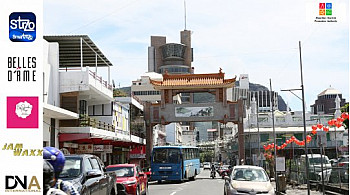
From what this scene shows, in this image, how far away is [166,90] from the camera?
2231 inches

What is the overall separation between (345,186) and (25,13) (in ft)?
55.4

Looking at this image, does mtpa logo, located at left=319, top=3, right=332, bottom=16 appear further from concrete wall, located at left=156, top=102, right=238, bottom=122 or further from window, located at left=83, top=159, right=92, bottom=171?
concrete wall, located at left=156, top=102, right=238, bottom=122

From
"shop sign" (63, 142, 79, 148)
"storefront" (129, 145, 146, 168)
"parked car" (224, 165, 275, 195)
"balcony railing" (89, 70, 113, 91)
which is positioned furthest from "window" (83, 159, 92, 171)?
"storefront" (129, 145, 146, 168)

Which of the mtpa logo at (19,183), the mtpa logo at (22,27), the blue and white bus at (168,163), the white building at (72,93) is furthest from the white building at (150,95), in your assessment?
the mtpa logo at (19,183)

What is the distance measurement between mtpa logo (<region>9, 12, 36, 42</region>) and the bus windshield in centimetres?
3260

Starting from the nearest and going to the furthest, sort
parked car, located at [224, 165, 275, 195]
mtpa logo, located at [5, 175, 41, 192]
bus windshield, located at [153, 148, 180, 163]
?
mtpa logo, located at [5, 175, 41, 192], parked car, located at [224, 165, 275, 195], bus windshield, located at [153, 148, 180, 163]

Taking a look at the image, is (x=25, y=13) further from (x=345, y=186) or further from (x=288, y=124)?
(x=288, y=124)

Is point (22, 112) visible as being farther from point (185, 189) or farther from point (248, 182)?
point (185, 189)

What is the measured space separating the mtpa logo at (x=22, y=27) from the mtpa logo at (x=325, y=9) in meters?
9.65

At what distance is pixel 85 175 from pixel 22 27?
5290 mm

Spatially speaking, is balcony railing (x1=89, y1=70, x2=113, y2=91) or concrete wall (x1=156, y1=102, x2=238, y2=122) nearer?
balcony railing (x1=89, y1=70, x2=113, y2=91)

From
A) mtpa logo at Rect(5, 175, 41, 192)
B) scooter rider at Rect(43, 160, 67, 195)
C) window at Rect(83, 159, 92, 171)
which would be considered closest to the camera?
scooter rider at Rect(43, 160, 67, 195)

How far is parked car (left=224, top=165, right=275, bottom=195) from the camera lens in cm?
1681

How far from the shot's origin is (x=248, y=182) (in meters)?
17.5
